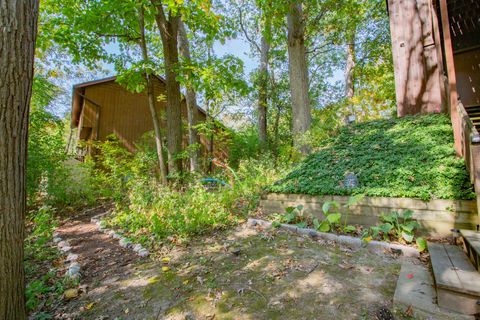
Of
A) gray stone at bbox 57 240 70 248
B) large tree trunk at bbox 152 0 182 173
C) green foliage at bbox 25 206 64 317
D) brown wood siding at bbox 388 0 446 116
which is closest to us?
green foliage at bbox 25 206 64 317

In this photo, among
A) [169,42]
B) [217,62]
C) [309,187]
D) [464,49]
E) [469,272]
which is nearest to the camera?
[469,272]

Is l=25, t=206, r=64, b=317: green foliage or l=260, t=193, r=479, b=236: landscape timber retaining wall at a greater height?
l=260, t=193, r=479, b=236: landscape timber retaining wall

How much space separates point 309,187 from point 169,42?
515 centimetres

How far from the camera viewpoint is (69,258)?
11.2 feet

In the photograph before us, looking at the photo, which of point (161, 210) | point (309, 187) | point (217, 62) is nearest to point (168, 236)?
point (161, 210)

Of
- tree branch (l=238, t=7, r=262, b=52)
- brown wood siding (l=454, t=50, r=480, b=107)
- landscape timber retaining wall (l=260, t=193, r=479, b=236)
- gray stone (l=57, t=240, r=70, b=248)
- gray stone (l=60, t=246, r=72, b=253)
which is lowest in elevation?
gray stone (l=60, t=246, r=72, b=253)

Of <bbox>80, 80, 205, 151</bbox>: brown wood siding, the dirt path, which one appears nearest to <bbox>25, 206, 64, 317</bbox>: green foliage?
the dirt path

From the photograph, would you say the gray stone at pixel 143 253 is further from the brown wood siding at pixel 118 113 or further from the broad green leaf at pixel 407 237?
the brown wood siding at pixel 118 113

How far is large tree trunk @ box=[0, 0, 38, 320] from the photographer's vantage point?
5.74 ft

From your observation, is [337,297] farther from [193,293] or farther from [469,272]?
[193,293]

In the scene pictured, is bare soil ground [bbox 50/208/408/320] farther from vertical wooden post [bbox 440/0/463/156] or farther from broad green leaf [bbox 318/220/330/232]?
vertical wooden post [bbox 440/0/463/156]

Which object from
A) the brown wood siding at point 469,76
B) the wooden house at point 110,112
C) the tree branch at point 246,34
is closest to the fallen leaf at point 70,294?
the wooden house at point 110,112

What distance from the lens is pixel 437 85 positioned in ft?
18.9

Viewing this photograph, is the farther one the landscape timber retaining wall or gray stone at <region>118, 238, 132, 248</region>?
gray stone at <region>118, 238, 132, 248</region>
